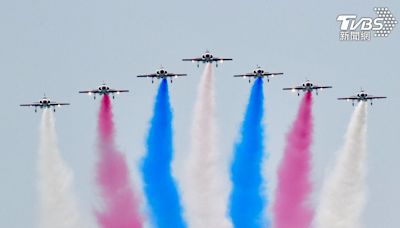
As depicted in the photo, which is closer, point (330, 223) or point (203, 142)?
point (330, 223)

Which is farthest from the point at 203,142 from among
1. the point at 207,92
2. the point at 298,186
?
the point at 298,186

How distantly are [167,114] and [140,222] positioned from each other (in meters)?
10.5

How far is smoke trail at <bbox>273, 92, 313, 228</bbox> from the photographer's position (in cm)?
8888

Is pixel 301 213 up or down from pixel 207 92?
down

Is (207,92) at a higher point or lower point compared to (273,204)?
higher

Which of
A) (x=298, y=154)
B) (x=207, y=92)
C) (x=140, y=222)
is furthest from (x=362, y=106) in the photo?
(x=140, y=222)

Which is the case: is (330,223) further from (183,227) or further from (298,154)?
(183,227)

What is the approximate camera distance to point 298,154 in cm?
9019

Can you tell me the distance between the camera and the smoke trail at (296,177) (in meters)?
88.9

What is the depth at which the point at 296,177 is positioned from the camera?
89938 millimetres

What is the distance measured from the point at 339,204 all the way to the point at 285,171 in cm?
591

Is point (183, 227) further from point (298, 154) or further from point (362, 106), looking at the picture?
point (362, 106)

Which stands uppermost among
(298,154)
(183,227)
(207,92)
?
(207,92)

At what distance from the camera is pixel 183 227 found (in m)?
91.5
